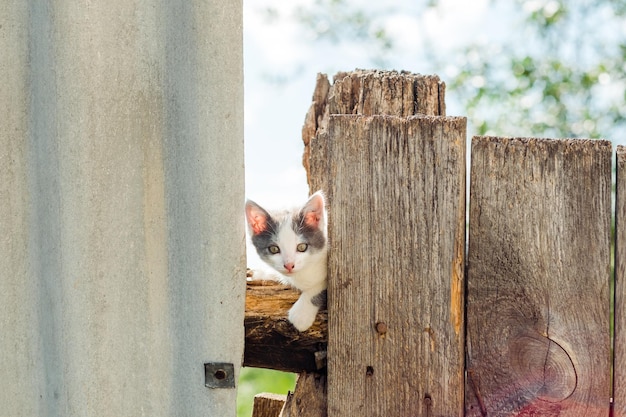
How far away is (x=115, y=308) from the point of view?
75.2 inches

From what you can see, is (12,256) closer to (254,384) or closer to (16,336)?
(16,336)

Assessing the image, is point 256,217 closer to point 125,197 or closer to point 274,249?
point 274,249

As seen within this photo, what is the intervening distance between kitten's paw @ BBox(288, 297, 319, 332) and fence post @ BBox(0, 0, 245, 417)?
0.18 meters

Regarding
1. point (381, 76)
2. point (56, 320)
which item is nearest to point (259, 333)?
point (56, 320)

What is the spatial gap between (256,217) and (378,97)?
2.05 feet

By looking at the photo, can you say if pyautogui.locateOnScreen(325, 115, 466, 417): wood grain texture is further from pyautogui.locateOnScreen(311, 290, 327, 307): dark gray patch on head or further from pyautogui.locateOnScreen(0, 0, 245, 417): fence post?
pyautogui.locateOnScreen(0, 0, 245, 417): fence post

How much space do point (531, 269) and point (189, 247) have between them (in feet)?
2.64

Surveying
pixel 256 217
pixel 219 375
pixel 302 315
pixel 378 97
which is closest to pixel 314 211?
pixel 256 217

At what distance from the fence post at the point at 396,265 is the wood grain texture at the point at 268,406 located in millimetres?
516

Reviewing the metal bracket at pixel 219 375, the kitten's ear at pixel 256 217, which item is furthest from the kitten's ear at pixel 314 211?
the metal bracket at pixel 219 375

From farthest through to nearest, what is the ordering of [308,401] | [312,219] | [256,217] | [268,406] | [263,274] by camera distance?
[263,274] → [256,217] → [312,219] → [268,406] → [308,401]

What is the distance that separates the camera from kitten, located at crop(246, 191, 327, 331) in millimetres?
2445

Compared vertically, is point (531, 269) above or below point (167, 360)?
above

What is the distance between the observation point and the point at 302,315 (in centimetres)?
205
